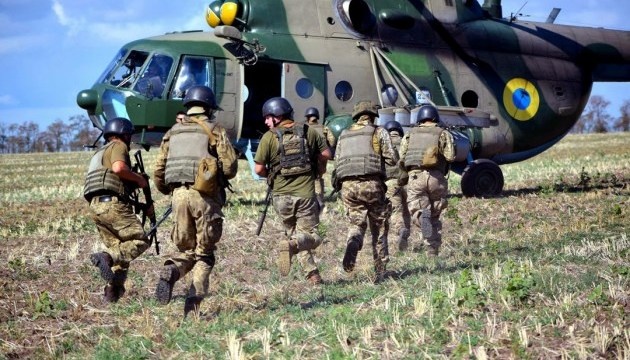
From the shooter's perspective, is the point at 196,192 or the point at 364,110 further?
the point at 364,110

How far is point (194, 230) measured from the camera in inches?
318

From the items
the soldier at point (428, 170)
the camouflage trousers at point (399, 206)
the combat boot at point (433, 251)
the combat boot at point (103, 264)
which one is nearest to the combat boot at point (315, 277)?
the combat boot at point (103, 264)

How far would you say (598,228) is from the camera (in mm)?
12273

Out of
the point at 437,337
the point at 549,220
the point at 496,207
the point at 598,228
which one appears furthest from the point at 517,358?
the point at 496,207

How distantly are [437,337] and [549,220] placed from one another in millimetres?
7604

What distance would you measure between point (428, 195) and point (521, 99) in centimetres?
768

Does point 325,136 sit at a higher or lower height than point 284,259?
higher

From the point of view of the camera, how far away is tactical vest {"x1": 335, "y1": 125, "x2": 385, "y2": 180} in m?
9.79

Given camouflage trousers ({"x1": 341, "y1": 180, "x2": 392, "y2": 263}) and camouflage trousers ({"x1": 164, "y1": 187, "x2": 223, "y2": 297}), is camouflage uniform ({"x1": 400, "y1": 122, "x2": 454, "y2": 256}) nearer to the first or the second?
camouflage trousers ({"x1": 341, "y1": 180, "x2": 392, "y2": 263})

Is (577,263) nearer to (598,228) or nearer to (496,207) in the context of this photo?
(598,228)

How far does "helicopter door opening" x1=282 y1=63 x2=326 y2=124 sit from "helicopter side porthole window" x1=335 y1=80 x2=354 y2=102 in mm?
368

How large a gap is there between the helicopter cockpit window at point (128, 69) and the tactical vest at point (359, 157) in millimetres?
6373

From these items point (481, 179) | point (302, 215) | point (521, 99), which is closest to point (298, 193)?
point (302, 215)

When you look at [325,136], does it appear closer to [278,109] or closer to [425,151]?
[425,151]
